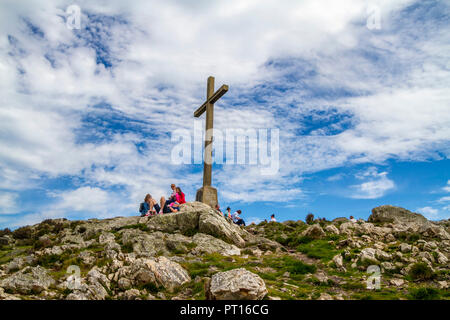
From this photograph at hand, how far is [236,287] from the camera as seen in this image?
8.12m

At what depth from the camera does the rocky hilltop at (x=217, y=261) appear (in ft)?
32.4

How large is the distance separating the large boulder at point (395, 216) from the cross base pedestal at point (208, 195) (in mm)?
10507

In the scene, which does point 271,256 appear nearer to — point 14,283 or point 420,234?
point 420,234

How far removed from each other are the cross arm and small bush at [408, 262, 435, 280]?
54.9 feet

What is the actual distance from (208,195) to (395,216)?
40.0ft

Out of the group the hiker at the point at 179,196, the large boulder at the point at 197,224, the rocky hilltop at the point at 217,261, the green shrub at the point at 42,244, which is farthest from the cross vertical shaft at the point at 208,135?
the green shrub at the point at 42,244

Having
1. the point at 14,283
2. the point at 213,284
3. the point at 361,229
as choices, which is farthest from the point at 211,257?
the point at 361,229

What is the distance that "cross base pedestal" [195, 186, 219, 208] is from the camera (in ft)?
77.1

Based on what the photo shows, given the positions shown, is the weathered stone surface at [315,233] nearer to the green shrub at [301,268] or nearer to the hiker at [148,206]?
the green shrub at [301,268]

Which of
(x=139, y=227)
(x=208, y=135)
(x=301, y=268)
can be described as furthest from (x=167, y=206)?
(x=301, y=268)

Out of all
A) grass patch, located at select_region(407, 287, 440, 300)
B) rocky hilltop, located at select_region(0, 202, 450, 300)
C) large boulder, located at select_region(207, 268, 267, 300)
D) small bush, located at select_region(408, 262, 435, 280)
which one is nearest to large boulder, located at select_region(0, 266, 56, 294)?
rocky hilltop, located at select_region(0, 202, 450, 300)

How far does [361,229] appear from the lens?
18.7m

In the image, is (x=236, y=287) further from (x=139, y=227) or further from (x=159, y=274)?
(x=139, y=227)

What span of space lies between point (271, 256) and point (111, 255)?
7.02m
